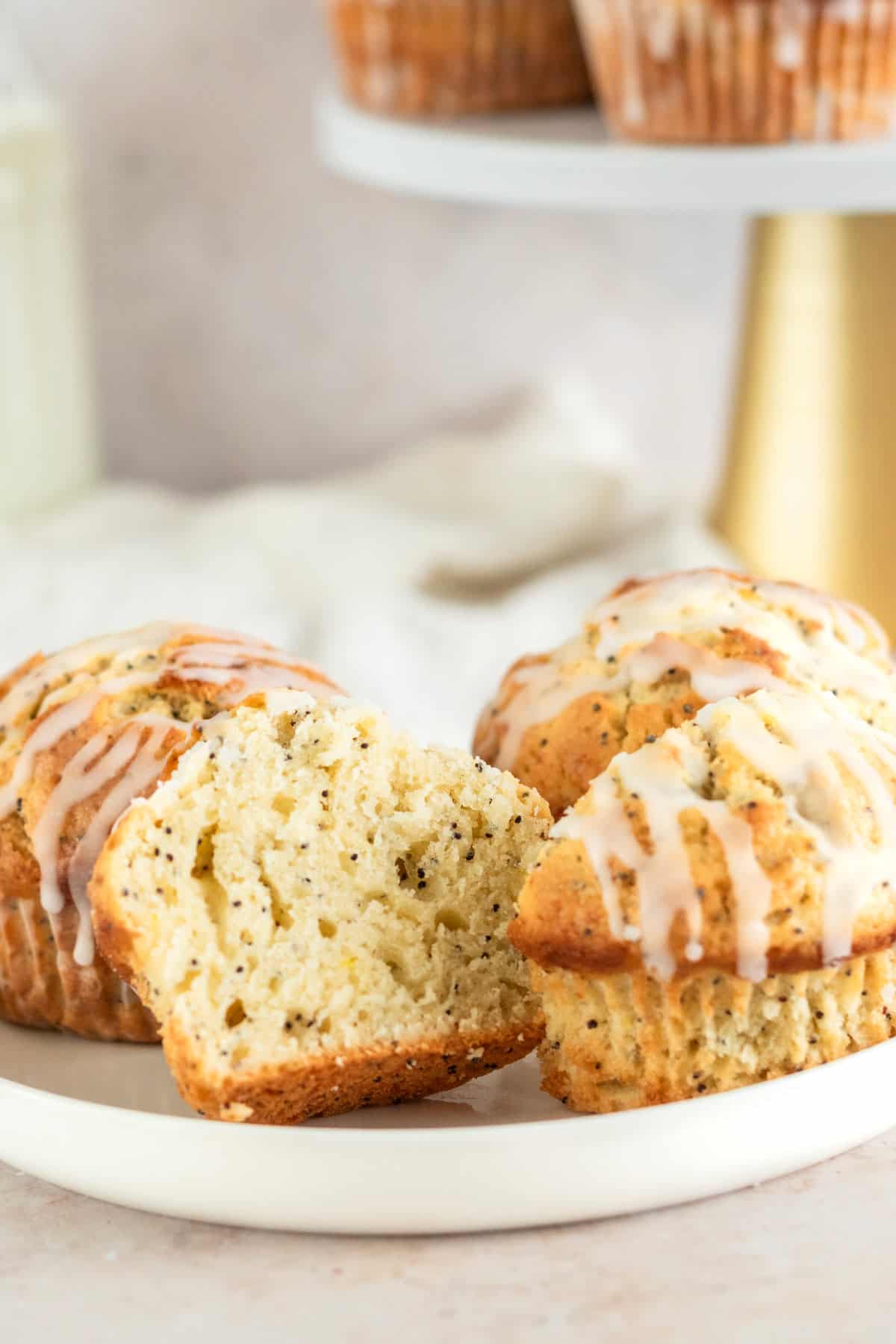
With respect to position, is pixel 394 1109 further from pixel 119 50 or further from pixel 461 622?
pixel 119 50

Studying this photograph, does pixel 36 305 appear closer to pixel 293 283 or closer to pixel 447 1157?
pixel 293 283

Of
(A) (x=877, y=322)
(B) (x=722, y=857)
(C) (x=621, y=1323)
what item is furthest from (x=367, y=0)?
(C) (x=621, y=1323)

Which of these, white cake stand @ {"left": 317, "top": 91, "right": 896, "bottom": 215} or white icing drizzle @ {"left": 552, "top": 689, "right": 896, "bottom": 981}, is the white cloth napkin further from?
white icing drizzle @ {"left": 552, "top": 689, "right": 896, "bottom": 981}

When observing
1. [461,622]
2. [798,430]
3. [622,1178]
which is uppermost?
[622,1178]

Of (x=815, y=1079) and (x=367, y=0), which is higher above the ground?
(x=367, y=0)

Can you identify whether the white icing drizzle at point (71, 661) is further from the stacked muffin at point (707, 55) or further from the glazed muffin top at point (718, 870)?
the stacked muffin at point (707, 55)

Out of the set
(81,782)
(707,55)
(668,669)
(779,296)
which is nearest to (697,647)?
(668,669)

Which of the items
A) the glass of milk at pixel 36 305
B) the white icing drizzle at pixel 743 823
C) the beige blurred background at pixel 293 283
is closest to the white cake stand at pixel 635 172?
the white icing drizzle at pixel 743 823
